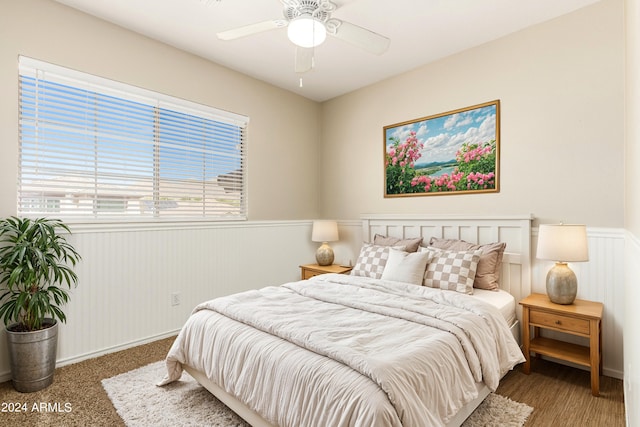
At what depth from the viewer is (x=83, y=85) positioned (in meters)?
2.67

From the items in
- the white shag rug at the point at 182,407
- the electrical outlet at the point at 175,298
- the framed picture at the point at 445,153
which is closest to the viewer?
the white shag rug at the point at 182,407

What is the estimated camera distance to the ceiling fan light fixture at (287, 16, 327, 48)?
2.01 meters

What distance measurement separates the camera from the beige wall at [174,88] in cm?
233

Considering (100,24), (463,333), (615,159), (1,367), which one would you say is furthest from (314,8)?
(1,367)

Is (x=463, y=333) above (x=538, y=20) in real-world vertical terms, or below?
below

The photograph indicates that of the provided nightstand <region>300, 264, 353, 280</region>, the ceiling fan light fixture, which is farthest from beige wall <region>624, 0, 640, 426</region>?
nightstand <region>300, 264, 353, 280</region>

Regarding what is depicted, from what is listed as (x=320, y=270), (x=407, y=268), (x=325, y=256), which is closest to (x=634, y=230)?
(x=407, y=268)

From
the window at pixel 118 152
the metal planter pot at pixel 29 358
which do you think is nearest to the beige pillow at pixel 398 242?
the window at pixel 118 152

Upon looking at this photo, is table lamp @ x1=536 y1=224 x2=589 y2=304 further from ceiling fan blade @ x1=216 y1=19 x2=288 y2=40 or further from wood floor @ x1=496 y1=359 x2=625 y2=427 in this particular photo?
ceiling fan blade @ x1=216 y1=19 x2=288 y2=40

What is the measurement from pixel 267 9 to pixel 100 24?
4.63ft

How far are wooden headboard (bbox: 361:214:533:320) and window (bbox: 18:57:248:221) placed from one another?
6.47 feet

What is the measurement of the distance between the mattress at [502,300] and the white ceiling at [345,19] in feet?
7.33

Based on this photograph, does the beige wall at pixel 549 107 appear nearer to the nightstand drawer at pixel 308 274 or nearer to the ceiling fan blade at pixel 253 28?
the nightstand drawer at pixel 308 274

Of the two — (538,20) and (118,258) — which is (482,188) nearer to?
(538,20)
